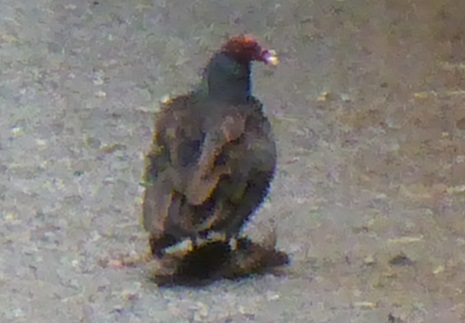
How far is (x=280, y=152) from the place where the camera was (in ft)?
19.1

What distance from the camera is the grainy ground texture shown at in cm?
443

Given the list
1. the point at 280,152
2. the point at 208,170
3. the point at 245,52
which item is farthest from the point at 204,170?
the point at 280,152

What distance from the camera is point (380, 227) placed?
5.01 m

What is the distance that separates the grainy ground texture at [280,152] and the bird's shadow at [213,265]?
0.04m

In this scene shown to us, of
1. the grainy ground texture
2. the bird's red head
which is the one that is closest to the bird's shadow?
the grainy ground texture

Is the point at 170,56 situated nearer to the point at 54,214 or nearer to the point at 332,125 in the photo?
the point at 332,125

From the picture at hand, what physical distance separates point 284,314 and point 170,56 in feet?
9.94

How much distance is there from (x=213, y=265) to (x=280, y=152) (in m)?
1.33

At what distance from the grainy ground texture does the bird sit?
0.25 m

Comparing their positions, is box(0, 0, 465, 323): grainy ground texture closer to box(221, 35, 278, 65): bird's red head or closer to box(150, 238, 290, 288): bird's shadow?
box(150, 238, 290, 288): bird's shadow

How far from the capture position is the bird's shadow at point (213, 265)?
4.54 metres

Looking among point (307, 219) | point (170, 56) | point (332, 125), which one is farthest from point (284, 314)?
point (170, 56)

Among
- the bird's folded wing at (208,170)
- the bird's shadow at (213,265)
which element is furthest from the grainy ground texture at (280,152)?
the bird's folded wing at (208,170)

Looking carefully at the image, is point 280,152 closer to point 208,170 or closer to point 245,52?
point 245,52
